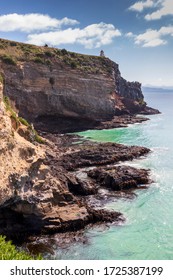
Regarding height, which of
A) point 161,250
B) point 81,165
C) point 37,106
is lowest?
point 161,250

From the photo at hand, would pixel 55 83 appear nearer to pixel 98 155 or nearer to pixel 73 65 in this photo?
pixel 73 65

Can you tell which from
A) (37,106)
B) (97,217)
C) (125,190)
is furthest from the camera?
(37,106)

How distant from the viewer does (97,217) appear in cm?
3684

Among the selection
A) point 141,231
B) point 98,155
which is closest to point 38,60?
point 98,155

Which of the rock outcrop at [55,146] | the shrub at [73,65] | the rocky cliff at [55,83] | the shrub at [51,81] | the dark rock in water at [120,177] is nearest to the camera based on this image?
the rock outcrop at [55,146]

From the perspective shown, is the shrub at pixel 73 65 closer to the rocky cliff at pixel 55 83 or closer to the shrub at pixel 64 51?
the rocky cliff at pixel 55 83

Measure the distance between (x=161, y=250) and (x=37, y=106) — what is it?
6189 cm

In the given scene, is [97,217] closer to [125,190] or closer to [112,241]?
[112,241]

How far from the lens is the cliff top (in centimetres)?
9000

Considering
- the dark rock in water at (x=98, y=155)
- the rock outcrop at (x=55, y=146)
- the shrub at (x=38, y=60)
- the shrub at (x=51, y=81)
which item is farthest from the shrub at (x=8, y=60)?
the dark rock in water at (x=98, y=155)

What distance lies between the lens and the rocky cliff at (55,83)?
85625 mm

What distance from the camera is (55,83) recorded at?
303ft

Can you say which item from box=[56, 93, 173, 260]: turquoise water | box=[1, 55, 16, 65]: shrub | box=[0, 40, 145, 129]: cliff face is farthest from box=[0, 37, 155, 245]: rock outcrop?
box=[56, 93, 173, 260]: turquoise water
